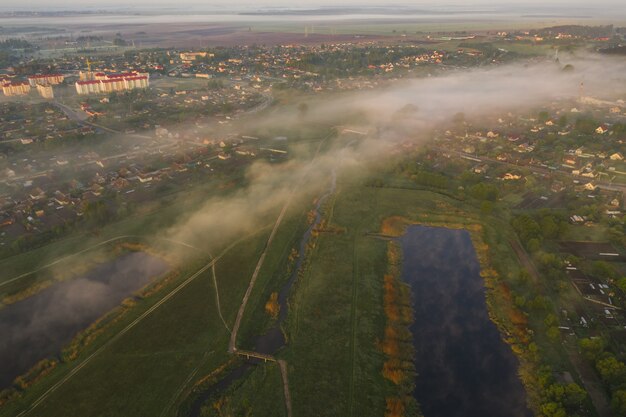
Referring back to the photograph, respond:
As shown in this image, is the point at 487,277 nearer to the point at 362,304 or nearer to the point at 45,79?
the point at 362,304

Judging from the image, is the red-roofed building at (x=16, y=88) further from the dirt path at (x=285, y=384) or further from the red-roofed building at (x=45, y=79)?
the dirt path at (x=285, y=384)

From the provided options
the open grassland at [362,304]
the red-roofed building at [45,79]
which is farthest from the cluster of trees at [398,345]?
the red-roofed building at [45,79]

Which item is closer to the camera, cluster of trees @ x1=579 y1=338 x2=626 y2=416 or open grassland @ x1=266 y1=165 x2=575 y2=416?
cluster of trees @ x1=579 y1=338 x2=626 y2=416

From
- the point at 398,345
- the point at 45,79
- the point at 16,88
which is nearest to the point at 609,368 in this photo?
the point at 398,345

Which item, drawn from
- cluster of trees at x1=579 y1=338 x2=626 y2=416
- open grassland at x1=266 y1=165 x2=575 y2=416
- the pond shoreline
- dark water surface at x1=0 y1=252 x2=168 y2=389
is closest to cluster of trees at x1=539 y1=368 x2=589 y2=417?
open grassland at x1=266 y1=165 x2=575 y2=416

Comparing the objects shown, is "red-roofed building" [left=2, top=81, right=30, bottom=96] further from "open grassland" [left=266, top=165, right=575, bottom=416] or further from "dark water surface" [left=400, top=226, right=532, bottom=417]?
"dark water surface" [left=400, top=226, right=532, bottom=417]
